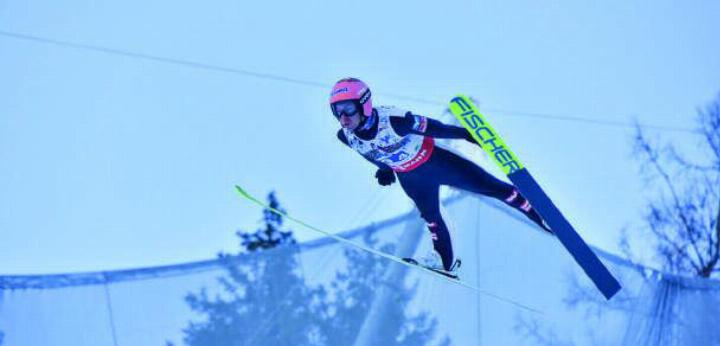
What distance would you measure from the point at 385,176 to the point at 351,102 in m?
0.73

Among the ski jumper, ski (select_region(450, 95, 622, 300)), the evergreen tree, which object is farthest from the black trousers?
the evergreen tree

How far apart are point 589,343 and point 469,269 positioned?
1312 mm

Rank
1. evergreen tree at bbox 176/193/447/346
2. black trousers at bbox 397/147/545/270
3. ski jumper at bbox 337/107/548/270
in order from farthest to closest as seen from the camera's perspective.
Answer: evergreen tree at bbox 176/193/447/346 → black trousers at bbox 397/147/545/270 → ski jumper at bbox 337/107/548/270

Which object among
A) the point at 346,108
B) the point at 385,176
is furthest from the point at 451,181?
the point at 346,108

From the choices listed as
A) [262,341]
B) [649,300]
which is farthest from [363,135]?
[649,300]

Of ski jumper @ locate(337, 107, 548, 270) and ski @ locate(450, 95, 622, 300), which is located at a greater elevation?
ski jumper @ locate(337, 107, 548, 270)

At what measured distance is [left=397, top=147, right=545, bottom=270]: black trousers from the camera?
4.96 meters

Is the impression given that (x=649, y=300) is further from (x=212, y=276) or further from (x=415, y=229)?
(x=212, y=276)

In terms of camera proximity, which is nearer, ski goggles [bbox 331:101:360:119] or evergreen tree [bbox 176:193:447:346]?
ski goggles [bbox 331:101:360:119]

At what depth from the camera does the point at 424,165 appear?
195 inches

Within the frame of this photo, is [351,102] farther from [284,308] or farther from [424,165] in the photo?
[284,308]

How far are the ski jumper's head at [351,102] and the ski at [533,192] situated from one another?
49cm

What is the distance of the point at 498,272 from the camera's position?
24.3ft

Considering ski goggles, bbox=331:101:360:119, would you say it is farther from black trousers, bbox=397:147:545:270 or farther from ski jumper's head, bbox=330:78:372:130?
black trousers, bbox=397:147:545:270
